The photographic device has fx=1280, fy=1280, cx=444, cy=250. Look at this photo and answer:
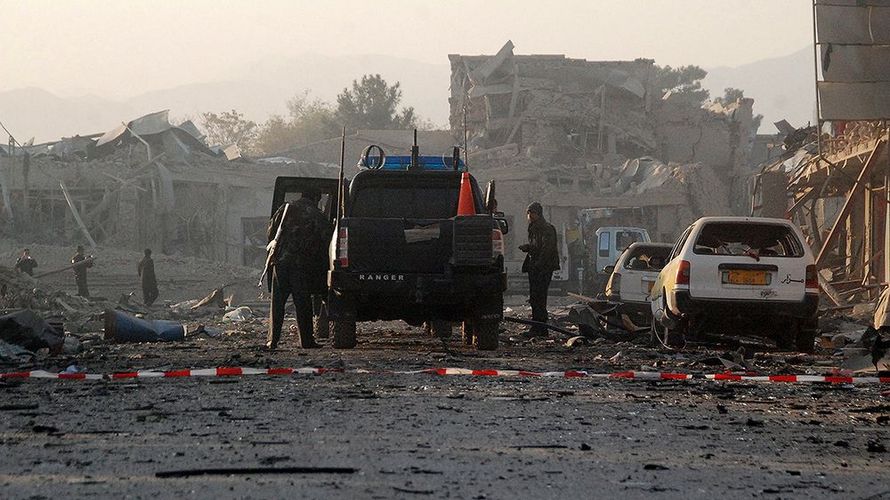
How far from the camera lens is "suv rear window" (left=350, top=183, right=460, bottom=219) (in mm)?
15359

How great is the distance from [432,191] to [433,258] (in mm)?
1253

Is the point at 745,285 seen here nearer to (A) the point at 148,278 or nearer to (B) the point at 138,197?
(A) the point at 148,278

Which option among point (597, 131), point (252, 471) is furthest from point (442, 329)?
point (597, 131)

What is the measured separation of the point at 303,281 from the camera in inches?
590

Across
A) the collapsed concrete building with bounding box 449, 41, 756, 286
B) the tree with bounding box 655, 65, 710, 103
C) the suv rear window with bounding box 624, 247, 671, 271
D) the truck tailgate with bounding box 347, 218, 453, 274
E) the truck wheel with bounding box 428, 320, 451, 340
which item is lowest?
the truck wheel with bounding box 428, 320, 451, 340

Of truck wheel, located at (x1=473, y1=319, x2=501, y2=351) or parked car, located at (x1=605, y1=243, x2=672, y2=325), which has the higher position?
parked car, located at (x1=605, y1=243, x2=672, y2=325)

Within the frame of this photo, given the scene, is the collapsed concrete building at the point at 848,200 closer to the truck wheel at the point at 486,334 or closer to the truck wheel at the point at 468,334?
the truck wheel at the point at 468,334

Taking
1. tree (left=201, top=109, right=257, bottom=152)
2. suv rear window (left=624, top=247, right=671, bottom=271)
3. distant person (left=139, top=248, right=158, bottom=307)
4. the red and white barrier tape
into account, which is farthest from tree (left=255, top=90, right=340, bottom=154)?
the red and white barrier tape

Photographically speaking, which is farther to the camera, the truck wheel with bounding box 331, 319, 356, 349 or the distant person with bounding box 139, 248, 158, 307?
the distant person with bounding box 139, 248, 158, 307

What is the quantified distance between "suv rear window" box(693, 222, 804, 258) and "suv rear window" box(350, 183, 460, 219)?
3.03 m

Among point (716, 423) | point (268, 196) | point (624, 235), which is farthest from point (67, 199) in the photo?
point (716, 423)

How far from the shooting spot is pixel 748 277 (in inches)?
587

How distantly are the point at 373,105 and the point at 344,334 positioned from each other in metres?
74.2

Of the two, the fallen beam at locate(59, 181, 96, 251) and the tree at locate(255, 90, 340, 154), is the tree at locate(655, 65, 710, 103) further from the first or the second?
the fallen beam at locate(59, 181, 96, 251)
